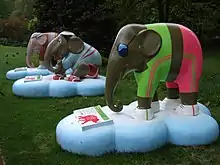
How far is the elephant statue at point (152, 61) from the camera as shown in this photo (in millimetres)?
4988

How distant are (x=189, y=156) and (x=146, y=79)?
1.14 meters

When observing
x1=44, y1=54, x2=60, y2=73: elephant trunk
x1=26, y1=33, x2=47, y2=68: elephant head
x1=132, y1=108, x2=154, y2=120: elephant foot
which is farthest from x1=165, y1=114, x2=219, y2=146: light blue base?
x1=26, y1=33, x2=47, y2=68: elephant head

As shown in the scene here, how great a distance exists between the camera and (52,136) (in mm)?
5535

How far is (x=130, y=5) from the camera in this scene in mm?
12016

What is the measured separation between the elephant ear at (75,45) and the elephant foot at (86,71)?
364 mm

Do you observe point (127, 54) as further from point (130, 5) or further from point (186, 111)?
point (130, 5)

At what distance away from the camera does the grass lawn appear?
15.0 feet

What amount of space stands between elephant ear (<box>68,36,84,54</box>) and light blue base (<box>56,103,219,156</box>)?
11.8ft

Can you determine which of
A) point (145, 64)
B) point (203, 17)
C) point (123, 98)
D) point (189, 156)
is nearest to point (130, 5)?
point (203, 17)

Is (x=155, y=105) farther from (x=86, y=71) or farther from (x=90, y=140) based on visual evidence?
(x=86, y=71)

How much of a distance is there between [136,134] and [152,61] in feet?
3.34

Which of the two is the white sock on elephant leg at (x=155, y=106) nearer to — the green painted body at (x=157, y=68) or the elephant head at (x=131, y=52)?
the green painted body at (x=157, y=68)

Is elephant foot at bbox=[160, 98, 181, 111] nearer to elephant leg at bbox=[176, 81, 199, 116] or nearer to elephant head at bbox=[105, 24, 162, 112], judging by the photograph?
elephant leg at bbox=[176, 81, 199, 116]

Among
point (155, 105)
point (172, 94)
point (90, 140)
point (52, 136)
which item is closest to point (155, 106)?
point (155, 105)
